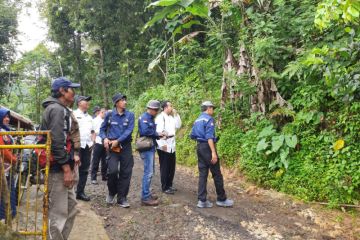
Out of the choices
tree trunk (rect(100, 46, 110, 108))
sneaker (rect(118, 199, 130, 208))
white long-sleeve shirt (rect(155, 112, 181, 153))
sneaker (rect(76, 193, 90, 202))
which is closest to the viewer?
sneaker (rect(118, 199, 130, 208))

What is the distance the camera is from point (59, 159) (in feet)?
12.7

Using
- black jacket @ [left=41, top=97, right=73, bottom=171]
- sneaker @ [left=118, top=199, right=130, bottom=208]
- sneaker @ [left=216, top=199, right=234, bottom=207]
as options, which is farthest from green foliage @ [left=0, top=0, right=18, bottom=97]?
black jacket @ [left=41, top=97, right=73, bottom=171]

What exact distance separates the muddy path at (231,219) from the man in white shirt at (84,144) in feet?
1.13

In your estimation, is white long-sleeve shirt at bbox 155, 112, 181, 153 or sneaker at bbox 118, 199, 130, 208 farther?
white long-sleeve shirt at bbox 155, 112, 181, 153

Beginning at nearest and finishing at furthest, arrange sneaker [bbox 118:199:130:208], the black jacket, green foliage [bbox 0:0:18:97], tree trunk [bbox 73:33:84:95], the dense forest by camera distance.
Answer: the black jacket → the dense forest → sneaker [bbox 118:199:130:208] → green foliage [bbox 0:0:18:97] → tree trunk [bbox 73:33:84:95]

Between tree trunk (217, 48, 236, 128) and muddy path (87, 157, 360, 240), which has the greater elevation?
tree trunk (217, 48, 236, 128)

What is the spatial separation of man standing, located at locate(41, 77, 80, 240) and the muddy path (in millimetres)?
1245

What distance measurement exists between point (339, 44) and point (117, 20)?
14372 mm

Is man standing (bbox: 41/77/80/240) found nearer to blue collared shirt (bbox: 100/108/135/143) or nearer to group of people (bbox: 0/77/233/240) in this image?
group of people (bbox: 0/77/233/240)

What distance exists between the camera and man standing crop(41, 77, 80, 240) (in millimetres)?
3869

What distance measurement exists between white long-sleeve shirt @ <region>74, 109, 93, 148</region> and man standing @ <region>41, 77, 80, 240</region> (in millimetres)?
2946

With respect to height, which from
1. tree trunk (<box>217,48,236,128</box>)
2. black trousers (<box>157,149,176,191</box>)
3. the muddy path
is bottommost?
the muddy path

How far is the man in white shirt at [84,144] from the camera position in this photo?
22.3ft

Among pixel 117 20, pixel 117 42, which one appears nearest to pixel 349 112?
pixel 117 20
